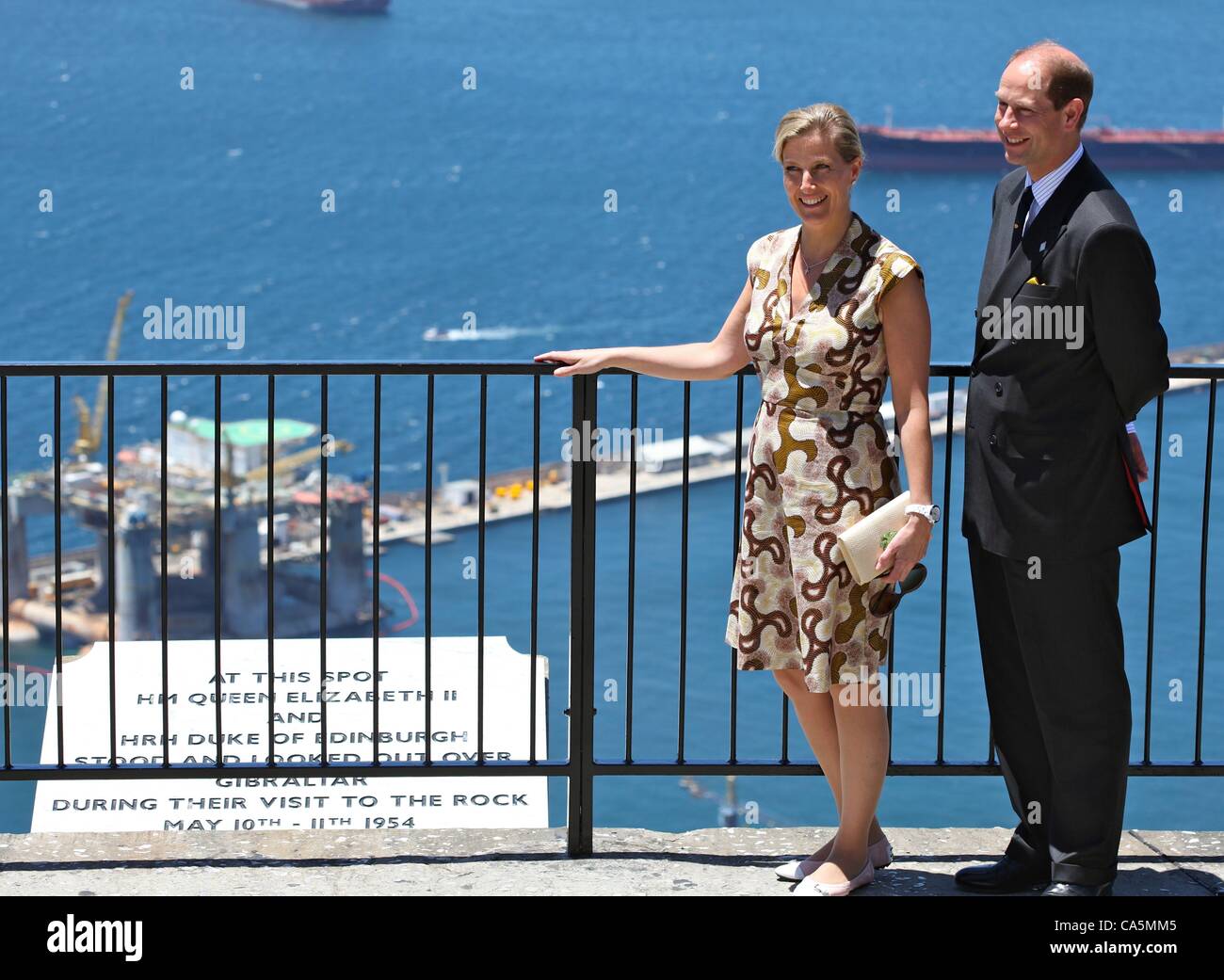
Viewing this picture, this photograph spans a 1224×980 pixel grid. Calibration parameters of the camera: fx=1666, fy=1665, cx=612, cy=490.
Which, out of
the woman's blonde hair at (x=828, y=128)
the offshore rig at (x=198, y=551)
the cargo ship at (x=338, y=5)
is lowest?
the offshore rig at (x=198, y=551)

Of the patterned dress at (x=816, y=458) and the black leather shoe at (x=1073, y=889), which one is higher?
the patterned dress at (x=816, y=458)

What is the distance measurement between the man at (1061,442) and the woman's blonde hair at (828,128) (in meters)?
0.23

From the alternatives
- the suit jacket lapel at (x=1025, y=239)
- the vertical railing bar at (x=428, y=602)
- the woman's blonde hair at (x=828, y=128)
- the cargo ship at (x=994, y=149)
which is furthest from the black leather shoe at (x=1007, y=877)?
the cargo ship at (x=994, y=149)

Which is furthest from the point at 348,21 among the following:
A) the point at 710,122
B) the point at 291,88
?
the point at 710,122

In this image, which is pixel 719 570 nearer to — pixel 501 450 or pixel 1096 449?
pixel 501 450

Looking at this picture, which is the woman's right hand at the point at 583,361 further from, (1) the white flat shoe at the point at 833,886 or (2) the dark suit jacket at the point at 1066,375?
(1) the white flat shoe at the point at 833,886

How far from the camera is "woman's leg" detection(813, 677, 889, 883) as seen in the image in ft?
9.03

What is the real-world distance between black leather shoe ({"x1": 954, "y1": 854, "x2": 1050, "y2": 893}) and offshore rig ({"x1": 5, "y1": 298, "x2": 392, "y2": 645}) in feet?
195

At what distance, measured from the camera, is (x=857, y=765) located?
110 inches

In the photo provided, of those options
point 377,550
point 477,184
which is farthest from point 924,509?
point 477,184

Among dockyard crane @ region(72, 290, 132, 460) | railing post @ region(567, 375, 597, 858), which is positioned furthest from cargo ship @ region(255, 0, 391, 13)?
railing post @ region(567, 375, 597, 858)

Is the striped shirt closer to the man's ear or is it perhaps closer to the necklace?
the man's ear

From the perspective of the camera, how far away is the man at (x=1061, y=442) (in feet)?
8.21

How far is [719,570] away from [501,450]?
588 inches
